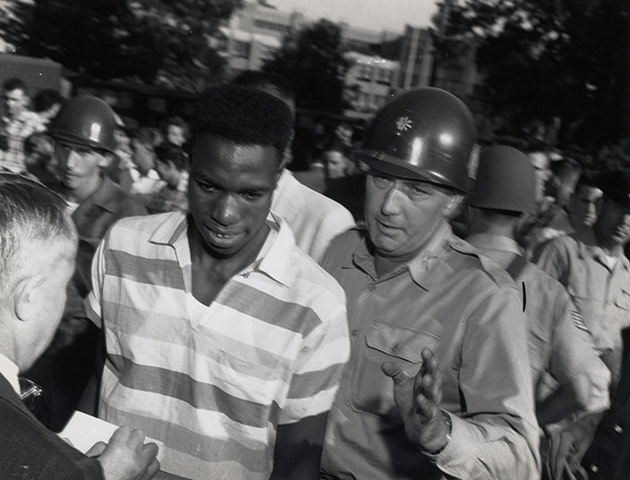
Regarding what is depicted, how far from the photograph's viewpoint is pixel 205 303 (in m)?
1.96

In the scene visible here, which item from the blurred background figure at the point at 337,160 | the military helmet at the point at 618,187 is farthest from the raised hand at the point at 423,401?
the blurred background figure at the point at 337,160

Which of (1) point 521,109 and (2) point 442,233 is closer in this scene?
(2) point 442,233

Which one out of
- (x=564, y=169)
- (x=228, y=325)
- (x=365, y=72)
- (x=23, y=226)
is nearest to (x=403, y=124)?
(x=228, y=325)

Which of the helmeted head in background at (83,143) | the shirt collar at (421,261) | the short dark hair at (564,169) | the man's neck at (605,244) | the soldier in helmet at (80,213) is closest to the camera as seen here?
the shirt collar at (421,261)

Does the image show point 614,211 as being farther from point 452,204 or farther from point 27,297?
point 27,297

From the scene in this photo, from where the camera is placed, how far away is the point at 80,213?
133 inches

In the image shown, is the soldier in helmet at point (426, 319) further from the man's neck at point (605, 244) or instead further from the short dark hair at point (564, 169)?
the short dark hair at point (564, 169)

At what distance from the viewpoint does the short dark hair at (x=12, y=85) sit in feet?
20.9

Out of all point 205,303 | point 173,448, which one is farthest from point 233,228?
point 173,448

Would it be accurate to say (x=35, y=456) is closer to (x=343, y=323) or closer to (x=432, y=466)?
(x=343, y=323)

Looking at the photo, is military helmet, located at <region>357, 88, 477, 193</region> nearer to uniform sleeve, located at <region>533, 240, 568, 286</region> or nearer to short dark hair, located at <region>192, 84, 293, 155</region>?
short dark hair, located at <region>192, 84, 293, 155</region>

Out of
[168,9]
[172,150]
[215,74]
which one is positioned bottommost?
[172,150]

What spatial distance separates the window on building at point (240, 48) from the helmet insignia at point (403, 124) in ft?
18.4

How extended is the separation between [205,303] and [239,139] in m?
0.41
